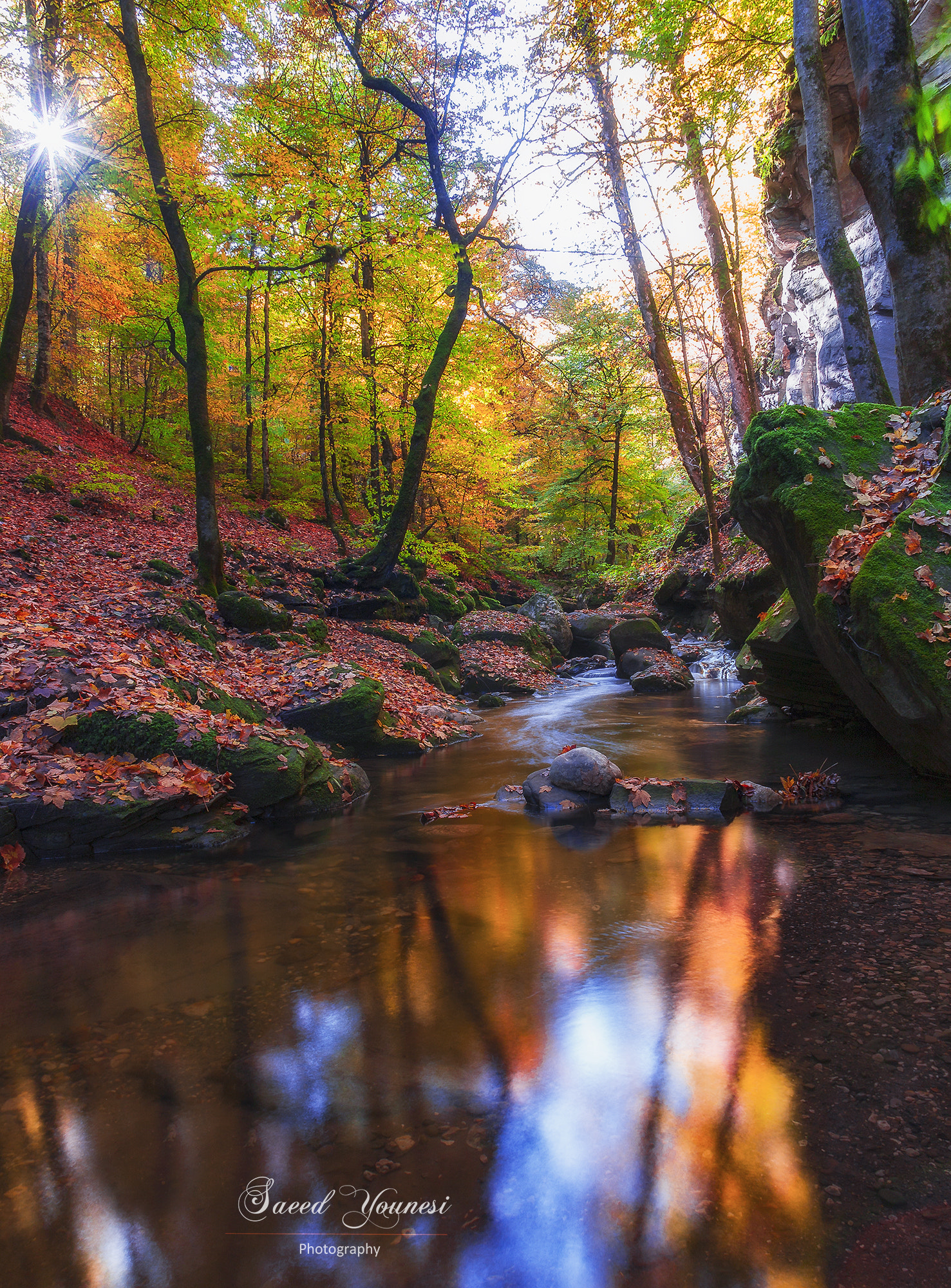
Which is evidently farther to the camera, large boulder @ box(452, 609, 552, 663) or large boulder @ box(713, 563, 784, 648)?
large boulder @ box(452, 609, 552, 663)

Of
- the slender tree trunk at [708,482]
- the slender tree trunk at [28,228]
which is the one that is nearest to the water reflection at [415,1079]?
the slender tree trunk at [28,228]

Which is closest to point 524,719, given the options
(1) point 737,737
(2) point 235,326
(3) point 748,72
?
(1) point 737,737

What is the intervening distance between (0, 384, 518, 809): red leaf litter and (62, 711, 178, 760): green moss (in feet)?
0.27

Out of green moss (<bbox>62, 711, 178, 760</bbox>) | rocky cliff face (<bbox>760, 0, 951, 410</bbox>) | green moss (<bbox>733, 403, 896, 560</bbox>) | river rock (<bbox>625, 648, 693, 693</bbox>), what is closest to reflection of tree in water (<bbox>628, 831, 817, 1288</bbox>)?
green moss (<bbox>62, 711, 178, 760</bbox>)

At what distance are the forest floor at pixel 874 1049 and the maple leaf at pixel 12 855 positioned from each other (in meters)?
4.90

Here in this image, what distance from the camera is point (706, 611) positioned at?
18.5 m

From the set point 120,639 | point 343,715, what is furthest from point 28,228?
point 343,715

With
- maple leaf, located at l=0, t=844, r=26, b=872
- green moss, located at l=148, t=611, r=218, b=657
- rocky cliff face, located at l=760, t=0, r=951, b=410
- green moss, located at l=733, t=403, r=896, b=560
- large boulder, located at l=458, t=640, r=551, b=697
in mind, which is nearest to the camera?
maple leaf, located at l=0, t=844, r=26, b=872

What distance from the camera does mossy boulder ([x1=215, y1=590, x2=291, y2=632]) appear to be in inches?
395

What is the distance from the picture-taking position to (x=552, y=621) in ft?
60.7

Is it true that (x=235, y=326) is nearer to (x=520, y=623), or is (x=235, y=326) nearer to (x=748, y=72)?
(x=520, y=623)

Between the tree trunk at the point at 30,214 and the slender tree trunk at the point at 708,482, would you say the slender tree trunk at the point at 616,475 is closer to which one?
the slender tree trunk at the point at 708,482

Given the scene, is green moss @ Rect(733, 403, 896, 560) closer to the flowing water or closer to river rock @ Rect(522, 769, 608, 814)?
the flowing water

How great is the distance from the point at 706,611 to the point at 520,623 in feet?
18.6
